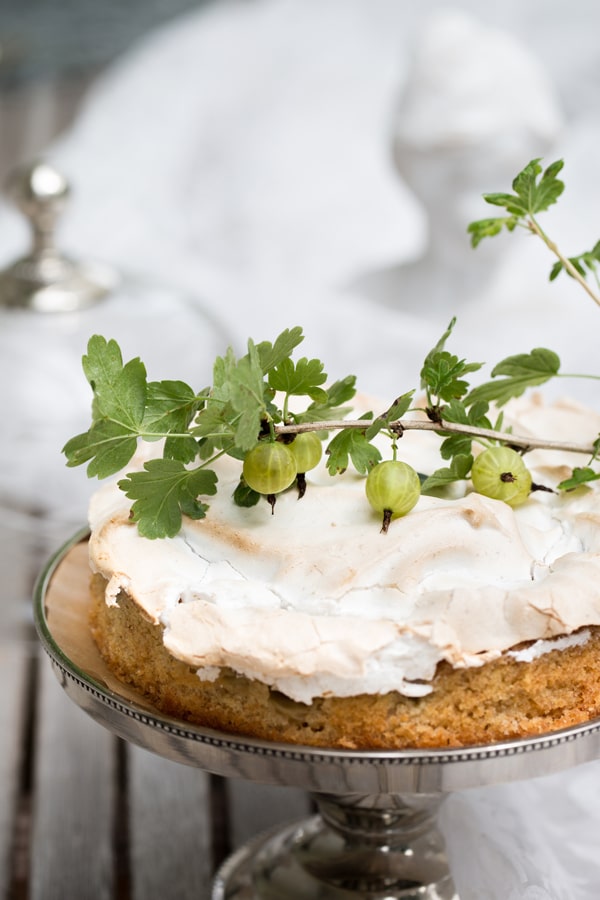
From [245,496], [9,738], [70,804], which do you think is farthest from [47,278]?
[245,496]

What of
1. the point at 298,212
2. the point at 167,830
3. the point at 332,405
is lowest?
the point at 167,830

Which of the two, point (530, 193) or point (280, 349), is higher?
point (530, 193)

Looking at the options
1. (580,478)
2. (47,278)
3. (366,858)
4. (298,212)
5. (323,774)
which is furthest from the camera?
(298,212)

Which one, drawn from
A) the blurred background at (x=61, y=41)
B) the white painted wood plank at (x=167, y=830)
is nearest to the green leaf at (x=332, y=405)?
the white painted wood plank at (x=167, y=830)

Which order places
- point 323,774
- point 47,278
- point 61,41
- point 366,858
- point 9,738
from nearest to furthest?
point 323,774
point 366,858
point 9,738
point 47,278
point 61,41

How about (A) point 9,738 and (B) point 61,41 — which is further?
(B) point 61,41

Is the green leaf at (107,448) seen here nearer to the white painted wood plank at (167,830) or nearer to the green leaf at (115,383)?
the green leaf at (115,383)

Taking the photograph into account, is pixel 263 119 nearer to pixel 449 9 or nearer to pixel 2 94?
pixel 449 9

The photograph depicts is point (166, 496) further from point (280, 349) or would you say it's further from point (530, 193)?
point (530, 193)
